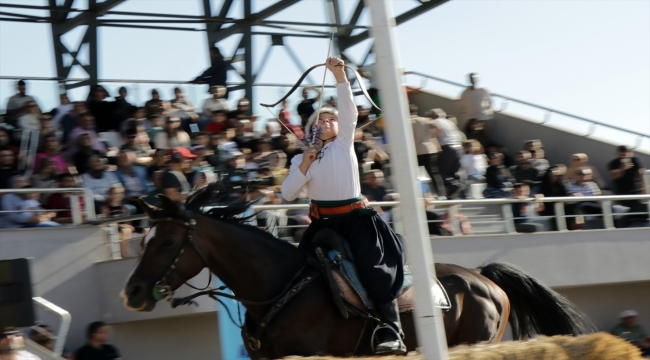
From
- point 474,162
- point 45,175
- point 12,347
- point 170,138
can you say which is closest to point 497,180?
point 474,162

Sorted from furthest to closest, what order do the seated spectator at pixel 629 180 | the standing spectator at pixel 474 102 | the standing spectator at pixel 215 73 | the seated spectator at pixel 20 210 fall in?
1. the standing spectator at pixel 474 102
2. the standing spectator at pixel 215 73
3. the seated spectator at pixel 629 180
4. the seated spectator at pixel 20 210

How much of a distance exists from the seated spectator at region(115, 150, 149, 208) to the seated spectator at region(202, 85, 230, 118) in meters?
2.49

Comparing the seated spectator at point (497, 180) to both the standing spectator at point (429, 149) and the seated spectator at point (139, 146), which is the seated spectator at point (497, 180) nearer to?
the standing spectator at point (429, 149)

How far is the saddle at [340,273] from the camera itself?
6.04 meters

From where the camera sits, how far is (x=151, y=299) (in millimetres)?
5949

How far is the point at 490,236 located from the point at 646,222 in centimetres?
299

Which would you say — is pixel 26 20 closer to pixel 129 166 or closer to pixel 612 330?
pixel 129 166

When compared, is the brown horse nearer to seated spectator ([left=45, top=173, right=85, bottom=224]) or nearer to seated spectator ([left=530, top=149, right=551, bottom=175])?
seated spectator ([left=45, top=173, right=85, bottom=224])

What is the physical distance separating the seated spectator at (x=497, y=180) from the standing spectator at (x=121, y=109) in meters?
5.01

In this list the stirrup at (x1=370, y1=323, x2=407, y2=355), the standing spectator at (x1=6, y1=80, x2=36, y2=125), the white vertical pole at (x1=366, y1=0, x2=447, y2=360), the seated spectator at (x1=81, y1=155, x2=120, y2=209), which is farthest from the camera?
the standing spectator at (x1=6, y1=80, x2=36, y2=125)

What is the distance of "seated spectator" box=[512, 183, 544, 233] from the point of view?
40.1 feet

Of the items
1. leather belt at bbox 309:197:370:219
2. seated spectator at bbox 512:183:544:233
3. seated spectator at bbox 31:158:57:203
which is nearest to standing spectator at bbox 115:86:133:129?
seated spectator at bbox 31:158:57:203

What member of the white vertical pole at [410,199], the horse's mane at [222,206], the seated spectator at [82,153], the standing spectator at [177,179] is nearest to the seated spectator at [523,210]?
the standing spectator at [177,179]

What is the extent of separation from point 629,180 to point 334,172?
8.75 m
